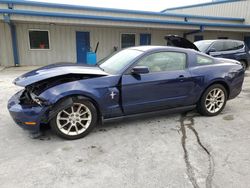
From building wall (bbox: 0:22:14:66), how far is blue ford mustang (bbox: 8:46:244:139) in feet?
32.4

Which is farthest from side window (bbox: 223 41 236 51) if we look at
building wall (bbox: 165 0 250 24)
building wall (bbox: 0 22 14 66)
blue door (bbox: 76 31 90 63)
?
building wall (bbox: 165 0 250 24)

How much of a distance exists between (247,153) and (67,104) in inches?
105

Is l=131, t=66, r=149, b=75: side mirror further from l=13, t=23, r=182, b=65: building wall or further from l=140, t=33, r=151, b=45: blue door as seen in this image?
l=140, t=33, r=151, b=45: blue door

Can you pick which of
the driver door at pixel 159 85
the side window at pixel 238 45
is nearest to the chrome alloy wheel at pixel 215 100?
the driver door at pixel 159 85

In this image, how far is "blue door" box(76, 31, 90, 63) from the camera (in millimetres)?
13273

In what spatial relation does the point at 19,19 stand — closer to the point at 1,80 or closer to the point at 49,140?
the point at 1,80

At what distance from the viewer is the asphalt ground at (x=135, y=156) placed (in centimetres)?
234

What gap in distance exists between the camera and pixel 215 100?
4.32 meters

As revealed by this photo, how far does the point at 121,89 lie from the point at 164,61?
1.03m

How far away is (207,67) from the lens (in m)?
4.13

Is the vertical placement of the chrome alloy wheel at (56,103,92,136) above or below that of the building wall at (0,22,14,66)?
below

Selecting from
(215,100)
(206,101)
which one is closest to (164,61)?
(206,101)

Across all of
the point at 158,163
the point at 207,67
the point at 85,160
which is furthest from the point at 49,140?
the point at 207,67

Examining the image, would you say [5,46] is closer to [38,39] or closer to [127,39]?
[38,39]
